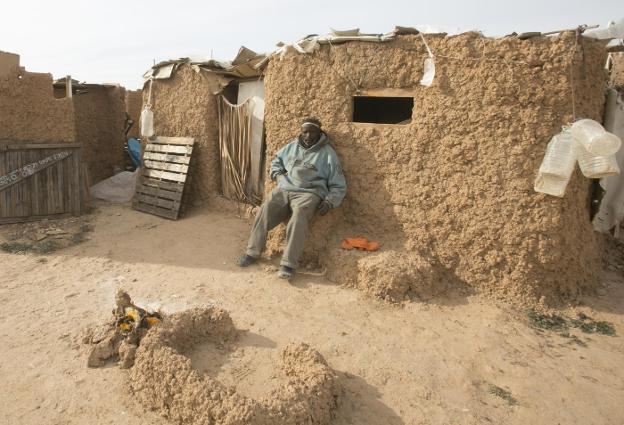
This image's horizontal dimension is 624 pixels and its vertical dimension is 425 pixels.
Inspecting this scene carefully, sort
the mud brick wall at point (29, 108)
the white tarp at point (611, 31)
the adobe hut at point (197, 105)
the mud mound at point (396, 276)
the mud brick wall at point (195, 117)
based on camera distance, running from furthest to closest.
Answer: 1. the mud brick wall at point (195, 117)
2. the adobe hut at point (197, 105)
3. the mud brick wall at point (29, 108)
4. the mud mound at point (396, 276)
5. the white tarp at point (611, 31)

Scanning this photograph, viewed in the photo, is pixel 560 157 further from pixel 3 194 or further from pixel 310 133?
pixel 3 194

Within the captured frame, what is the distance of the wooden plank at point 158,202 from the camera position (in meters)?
5.96

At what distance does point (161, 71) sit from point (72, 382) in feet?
15.7

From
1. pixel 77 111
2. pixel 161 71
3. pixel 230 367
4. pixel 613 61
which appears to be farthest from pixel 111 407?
pixel 77 111

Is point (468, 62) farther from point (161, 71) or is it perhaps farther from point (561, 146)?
point (161, 71)

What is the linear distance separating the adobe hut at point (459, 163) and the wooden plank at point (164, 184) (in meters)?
2.51

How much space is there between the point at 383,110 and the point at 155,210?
11.8 feet

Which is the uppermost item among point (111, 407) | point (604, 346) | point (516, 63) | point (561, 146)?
point (516, 63)

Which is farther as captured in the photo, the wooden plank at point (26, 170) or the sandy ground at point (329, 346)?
the wooden plank at point (26, 170)

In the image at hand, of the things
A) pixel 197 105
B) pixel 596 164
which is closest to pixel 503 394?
pixel 596 164

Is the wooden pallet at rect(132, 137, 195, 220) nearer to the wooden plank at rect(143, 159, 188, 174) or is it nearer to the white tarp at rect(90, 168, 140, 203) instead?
the wooden plank at rect(143, 159, 188, 174)

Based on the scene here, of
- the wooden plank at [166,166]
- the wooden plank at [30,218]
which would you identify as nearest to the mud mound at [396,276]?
the wooden plank at [166,166]

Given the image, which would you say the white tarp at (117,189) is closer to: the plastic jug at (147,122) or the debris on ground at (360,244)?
the plastic jug at (147,122)

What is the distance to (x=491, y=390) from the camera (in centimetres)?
261
